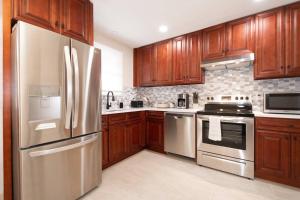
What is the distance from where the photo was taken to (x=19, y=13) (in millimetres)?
1409

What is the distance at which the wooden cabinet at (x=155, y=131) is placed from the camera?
3242 millimetres

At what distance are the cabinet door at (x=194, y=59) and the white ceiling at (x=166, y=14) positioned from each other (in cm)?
17

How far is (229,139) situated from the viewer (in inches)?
95.7

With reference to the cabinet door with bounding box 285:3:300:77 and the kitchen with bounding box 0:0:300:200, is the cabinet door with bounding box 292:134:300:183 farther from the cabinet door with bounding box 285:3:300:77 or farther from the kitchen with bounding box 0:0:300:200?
the cabinet door with bounding box 285:3:300:77

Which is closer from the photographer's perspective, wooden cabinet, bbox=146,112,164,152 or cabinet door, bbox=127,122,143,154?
cabinet door, bbox=127,122,143,154

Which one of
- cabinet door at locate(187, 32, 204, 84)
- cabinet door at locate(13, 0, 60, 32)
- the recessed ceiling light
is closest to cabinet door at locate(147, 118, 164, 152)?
cabinet door at locate(187, 32, 204, 84)

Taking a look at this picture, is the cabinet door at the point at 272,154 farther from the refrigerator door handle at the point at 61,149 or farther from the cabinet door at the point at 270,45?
the refrigerator door handle at the point at 61,149

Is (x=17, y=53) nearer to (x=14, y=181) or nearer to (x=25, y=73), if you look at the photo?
(x=25, y=73)

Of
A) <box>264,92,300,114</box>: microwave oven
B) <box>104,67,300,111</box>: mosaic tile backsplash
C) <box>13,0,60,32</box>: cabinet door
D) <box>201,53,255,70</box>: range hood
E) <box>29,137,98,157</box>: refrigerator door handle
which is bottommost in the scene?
<box>29,137,98,157</box>: refrigerator door handle

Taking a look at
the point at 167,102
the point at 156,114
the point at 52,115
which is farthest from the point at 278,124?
the point at 52,115

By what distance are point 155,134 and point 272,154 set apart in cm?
199

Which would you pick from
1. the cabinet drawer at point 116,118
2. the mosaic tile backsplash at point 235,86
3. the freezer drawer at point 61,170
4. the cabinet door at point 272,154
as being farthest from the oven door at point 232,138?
the freezer drawer at point 61,170

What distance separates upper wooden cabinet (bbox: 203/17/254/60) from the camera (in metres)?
2.52

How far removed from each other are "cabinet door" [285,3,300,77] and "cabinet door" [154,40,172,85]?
6.42 feet
